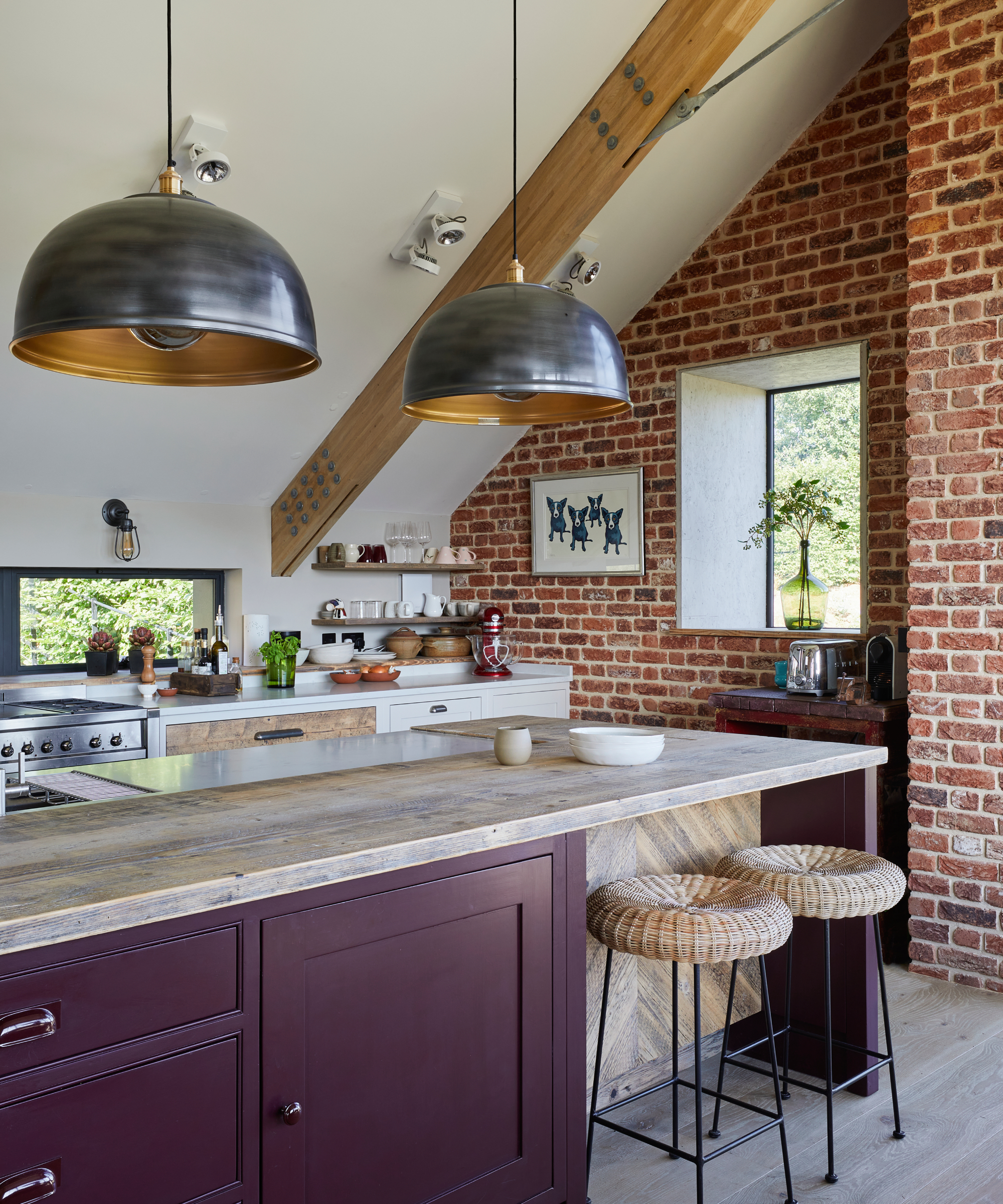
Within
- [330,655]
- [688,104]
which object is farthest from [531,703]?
[688,104]

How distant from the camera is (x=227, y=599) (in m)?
5.29

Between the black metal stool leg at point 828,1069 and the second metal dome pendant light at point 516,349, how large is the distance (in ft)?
4.57

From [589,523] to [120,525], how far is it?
228 cm

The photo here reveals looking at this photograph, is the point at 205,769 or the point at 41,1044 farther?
the point at 205,769

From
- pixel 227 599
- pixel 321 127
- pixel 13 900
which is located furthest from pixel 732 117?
pixel 13 900

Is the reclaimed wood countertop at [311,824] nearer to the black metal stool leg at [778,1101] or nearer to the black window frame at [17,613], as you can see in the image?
the black metal stool leg at [778,1101]

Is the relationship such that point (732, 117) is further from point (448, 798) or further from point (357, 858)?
point (357, 858)

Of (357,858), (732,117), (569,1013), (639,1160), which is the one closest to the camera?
(357,858)

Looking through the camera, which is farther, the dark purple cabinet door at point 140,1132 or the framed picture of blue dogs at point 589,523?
the framed picture of blue dogs at point 589,523

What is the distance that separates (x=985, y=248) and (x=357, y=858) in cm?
297

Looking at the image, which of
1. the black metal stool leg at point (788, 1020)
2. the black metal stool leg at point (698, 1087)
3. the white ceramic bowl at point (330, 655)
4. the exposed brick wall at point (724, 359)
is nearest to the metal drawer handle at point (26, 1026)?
the black metal stool leg at point (698, 1087)

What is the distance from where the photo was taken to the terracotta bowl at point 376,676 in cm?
517

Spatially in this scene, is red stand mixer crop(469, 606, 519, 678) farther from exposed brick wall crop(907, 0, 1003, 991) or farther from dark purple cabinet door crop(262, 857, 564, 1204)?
dark purple cabinet door crop(262, 857, 564, 1204)

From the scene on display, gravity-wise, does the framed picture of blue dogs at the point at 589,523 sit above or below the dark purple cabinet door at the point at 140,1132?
above
